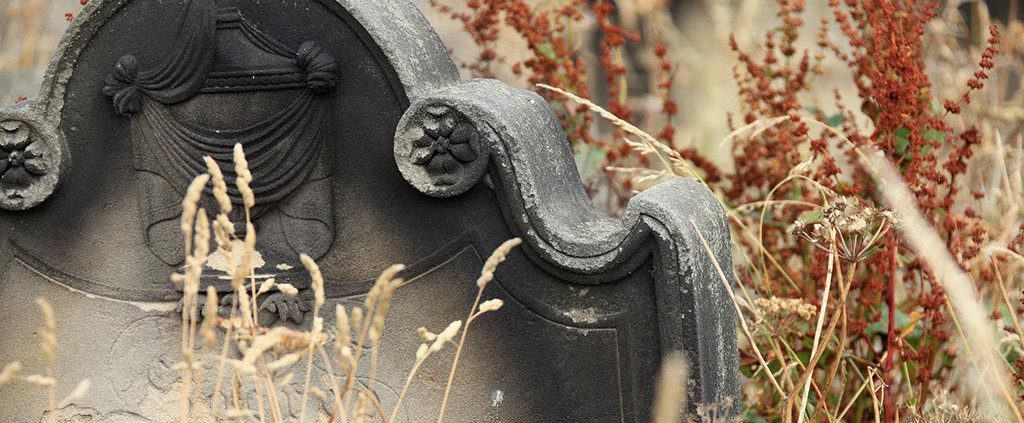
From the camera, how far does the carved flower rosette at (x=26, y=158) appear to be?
2412 millimetres

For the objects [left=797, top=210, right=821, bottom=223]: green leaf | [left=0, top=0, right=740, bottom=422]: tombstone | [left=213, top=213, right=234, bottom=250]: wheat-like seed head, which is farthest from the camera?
[left=797, top=210, right=821, bottom=223]: green leaf

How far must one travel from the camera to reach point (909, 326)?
2.84 m

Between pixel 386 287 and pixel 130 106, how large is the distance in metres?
1.11

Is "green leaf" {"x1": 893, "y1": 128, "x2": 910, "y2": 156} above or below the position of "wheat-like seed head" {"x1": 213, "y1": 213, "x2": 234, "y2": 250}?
below

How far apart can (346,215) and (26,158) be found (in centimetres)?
71

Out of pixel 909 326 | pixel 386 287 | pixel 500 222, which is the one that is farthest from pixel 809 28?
pixel 386 287

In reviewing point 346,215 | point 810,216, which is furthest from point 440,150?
point 810,216

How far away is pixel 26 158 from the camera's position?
242 cm

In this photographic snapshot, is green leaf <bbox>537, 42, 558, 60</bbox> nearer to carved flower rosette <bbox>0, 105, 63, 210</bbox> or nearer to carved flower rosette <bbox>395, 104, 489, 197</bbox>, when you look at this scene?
carved flower rosette <bbox>395, 104, 489, 197</bbox>

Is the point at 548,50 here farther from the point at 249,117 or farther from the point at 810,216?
the point at 249,117

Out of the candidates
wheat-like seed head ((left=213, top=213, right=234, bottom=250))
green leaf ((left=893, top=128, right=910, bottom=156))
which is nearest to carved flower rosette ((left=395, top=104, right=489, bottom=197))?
wheat-like seed head ((left=213, top=213, right=234, bottom=250))

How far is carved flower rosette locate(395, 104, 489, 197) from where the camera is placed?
2205 millimetres

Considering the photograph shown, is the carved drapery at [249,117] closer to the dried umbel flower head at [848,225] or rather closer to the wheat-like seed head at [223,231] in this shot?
the wheat-like seed head at [223,231]

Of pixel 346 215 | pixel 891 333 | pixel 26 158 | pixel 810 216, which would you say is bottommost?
pixel 891 333
